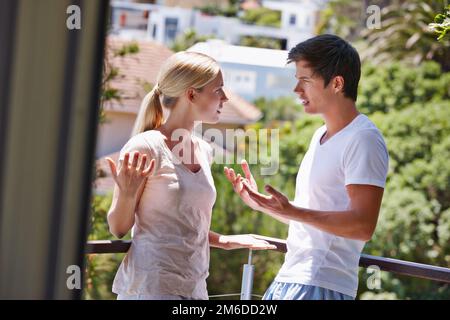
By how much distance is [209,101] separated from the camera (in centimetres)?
226

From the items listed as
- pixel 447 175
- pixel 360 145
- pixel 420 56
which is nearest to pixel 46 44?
pixel 360 145

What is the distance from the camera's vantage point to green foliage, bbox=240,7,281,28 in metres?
24.4

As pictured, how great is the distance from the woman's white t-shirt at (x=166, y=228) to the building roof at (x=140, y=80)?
10.6 feet

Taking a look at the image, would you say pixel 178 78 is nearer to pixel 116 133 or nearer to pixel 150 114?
pixel 150 114

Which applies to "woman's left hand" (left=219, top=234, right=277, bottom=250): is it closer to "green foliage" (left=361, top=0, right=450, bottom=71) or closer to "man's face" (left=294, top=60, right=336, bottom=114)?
"man's face" (left=294, top=60, right=336, bottom=114)

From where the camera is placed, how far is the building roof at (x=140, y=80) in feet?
26.8

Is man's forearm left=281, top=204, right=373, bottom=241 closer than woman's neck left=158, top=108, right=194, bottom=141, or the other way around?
man's forearm left=281, top=204, right=373, bottom=241

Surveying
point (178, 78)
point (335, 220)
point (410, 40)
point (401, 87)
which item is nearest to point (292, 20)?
point (410, 40)

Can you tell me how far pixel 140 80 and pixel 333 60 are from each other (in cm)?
608

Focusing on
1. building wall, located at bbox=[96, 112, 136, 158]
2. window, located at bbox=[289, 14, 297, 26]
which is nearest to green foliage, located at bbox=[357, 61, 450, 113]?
building wall, located at bbox=[96, 112, 136, 158]

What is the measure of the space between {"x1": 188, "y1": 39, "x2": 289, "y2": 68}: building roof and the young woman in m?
0.20

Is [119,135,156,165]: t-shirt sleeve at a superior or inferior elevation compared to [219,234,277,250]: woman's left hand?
superior

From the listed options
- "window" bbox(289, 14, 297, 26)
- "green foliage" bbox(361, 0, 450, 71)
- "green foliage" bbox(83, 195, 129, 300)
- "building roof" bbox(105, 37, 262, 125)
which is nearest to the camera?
"green foliage" bbox(83, 195, 129, 300)

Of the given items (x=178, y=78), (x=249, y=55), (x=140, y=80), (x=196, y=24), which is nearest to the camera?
(x=178, y=78)
